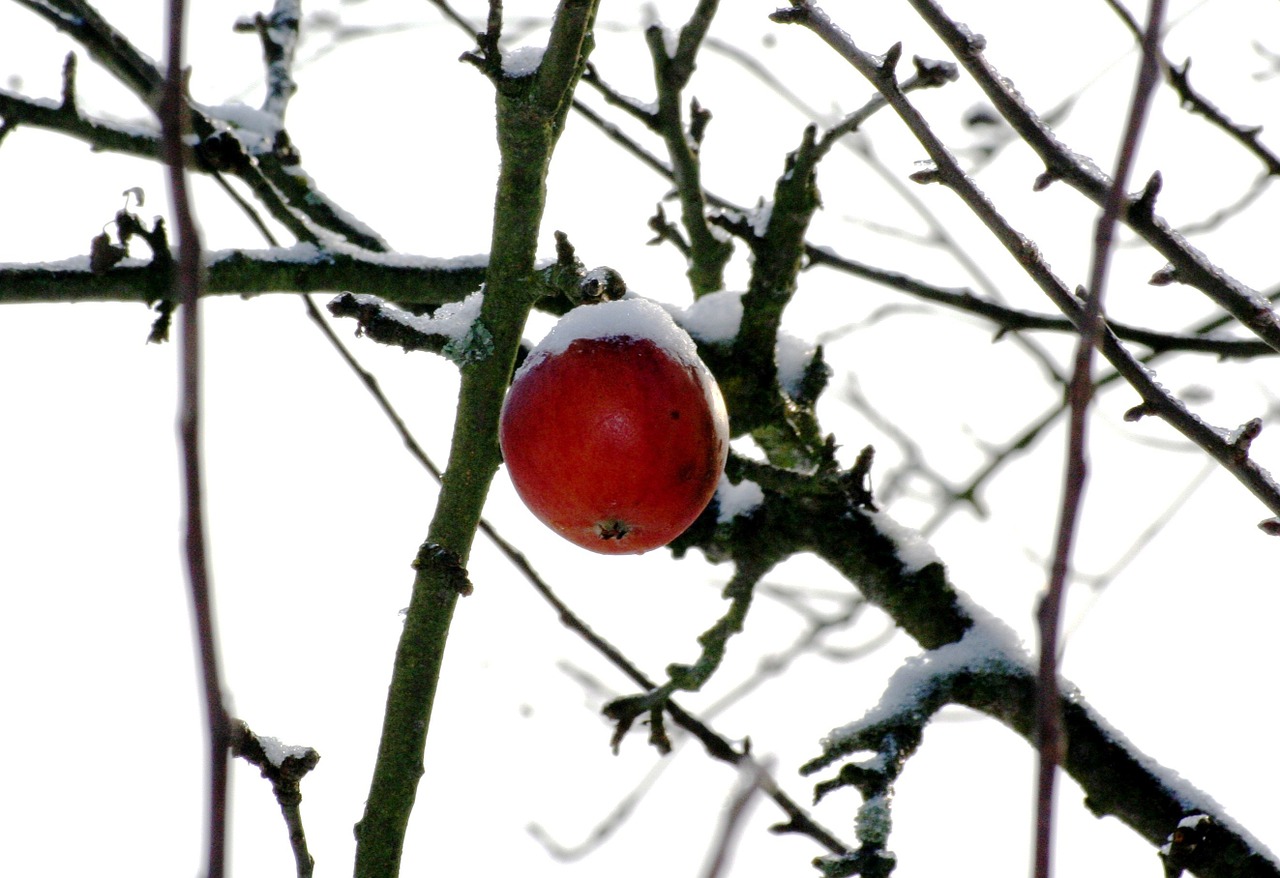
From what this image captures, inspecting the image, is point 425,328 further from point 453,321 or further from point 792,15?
point 792,15

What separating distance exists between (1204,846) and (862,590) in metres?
0.77

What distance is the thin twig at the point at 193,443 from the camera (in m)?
0.61

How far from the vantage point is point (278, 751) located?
140cm

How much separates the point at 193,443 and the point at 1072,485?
0.52 metres

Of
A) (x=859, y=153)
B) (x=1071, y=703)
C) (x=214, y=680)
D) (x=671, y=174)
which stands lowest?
(x=214, y=680)

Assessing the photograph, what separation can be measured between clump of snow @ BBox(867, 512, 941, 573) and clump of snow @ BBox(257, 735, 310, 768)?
4.40 ft

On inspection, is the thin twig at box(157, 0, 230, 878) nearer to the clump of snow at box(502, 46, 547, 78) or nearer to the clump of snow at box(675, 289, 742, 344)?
the clump of snow at box(502, 46, 547, 78)

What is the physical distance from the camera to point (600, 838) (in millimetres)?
3830

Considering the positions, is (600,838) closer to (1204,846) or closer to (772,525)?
(772,525)

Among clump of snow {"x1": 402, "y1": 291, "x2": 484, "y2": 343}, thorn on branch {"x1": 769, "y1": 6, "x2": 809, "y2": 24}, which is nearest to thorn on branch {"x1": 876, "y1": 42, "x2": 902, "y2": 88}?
thorn on branch {"x1": 769, "y1": 6, "x2": 809, "y2": 24}

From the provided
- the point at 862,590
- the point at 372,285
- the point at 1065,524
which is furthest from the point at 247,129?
the point at 1065,524

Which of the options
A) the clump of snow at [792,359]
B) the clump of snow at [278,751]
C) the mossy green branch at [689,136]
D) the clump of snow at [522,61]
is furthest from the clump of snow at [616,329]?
the mossy green branch at [689,136]

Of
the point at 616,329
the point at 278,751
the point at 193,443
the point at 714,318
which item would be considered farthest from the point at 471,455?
the point at 714,318

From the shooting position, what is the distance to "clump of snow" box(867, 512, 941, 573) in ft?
7.61
